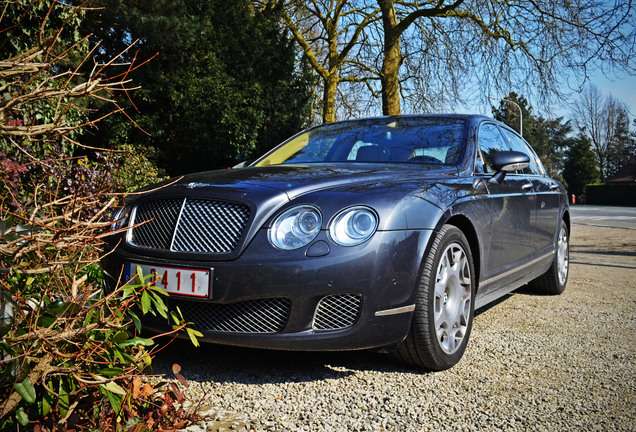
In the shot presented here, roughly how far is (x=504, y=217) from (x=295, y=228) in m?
1.90

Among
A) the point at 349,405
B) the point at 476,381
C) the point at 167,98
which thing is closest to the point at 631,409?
the point at 476,381

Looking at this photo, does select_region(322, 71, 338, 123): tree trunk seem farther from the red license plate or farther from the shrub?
the shrub

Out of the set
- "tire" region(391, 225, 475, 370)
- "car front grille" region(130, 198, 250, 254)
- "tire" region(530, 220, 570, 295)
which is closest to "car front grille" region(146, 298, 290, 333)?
"car front grille" region(130, 198, 250, 254)

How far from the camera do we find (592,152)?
213 feet

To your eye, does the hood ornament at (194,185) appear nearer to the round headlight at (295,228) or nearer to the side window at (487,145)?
the round headlight at (295,228)

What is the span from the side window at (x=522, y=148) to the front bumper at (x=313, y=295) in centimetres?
261

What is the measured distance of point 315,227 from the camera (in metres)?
2.86

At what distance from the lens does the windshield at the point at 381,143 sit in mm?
4113

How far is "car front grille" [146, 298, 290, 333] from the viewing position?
2830 mm

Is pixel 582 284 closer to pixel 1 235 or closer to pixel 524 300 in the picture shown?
pixel 524 300

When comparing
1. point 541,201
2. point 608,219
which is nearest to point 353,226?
point 541,201

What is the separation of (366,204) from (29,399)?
1.72 meters

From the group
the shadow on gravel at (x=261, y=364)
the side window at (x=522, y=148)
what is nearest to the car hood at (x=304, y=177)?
the shadow on gravel at (x=261, y=364)

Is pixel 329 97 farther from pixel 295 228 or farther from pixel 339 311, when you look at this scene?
pixel 339 311
